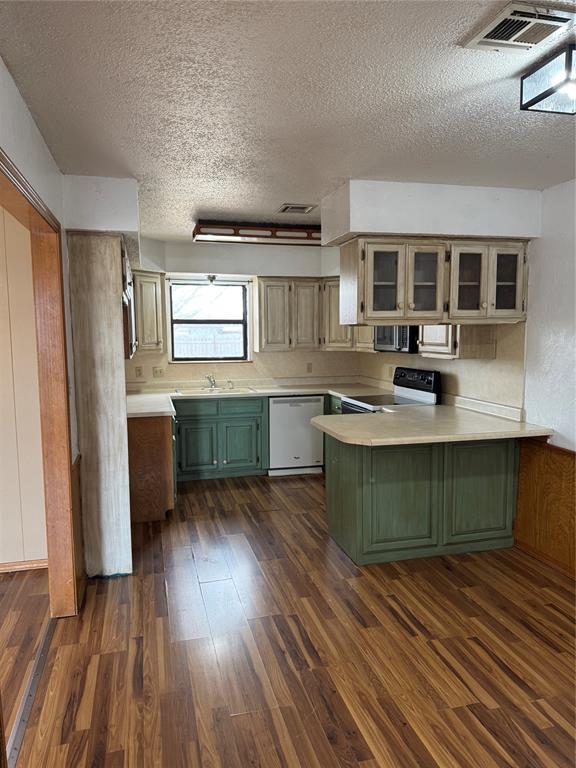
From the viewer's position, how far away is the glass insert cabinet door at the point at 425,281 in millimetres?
3480

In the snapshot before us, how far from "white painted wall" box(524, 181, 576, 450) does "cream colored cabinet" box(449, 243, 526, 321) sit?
0.09 metres

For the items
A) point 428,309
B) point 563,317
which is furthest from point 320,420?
point 563,317

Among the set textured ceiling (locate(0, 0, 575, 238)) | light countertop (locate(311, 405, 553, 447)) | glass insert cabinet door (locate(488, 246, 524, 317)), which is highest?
textured ceiling (locate(0, 0, 575, 238))

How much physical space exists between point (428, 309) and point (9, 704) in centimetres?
311

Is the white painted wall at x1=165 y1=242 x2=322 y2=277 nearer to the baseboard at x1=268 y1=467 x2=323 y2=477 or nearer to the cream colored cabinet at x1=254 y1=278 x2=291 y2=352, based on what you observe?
the cream colored cabinet at x1=254 y1=278 x2=291 y2=352

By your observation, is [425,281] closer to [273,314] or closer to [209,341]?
[273,314]

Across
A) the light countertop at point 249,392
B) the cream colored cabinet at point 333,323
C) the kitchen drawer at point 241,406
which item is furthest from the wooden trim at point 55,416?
the cream colored cabinet at point 333,323

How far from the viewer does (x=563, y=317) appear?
11.1ft

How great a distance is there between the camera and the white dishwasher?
5.53 meters

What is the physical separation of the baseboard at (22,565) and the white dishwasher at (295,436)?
2.53m

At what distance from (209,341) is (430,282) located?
3.05 m

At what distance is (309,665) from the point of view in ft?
8.14

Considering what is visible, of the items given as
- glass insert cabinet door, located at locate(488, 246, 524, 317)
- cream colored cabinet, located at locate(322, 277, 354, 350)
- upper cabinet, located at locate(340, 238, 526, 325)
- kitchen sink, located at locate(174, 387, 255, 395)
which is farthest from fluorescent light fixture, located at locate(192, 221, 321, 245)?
glass insert cabinet door, located at locate(488, 246, 524, 317)

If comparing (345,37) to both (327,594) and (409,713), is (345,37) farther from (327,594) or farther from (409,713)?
(327,594)
